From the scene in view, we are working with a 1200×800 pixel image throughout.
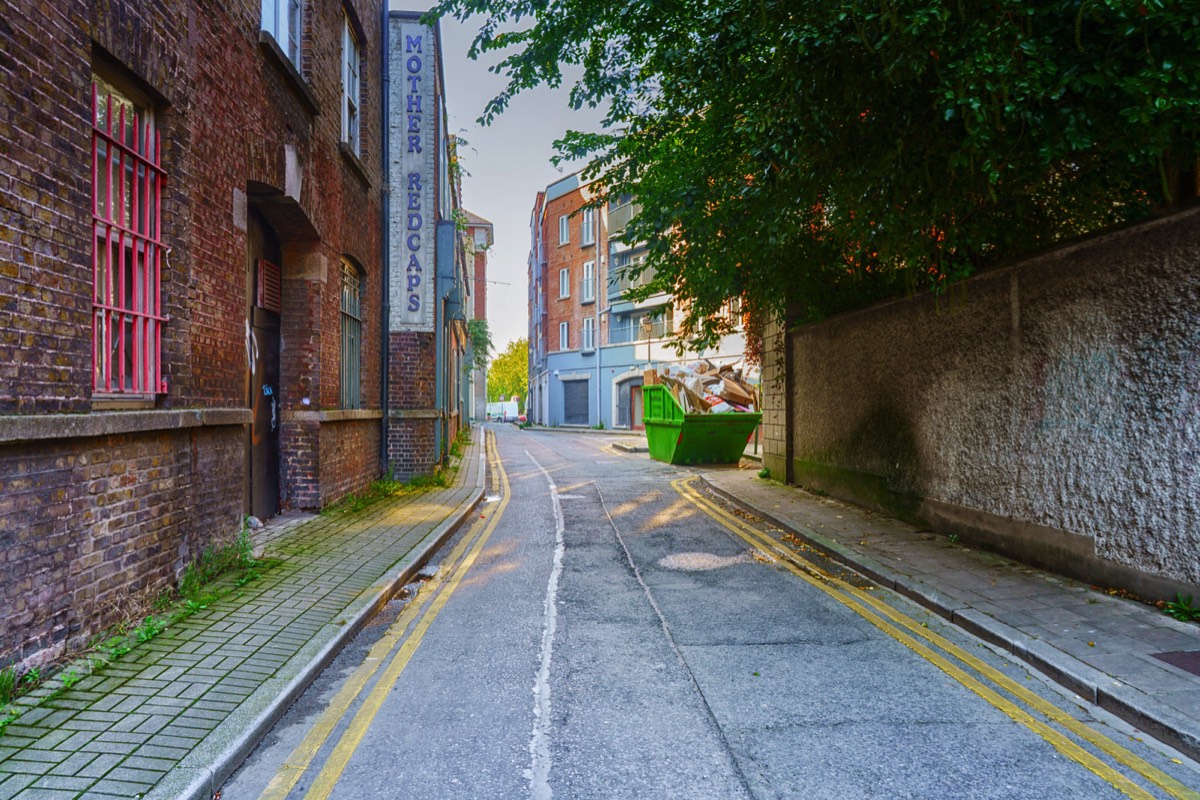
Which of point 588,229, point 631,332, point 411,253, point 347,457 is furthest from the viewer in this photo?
point 588,229

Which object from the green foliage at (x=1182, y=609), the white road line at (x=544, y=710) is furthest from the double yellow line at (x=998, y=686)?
the white road line at (x=544, y=710)

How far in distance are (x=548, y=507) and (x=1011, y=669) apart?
756 cm

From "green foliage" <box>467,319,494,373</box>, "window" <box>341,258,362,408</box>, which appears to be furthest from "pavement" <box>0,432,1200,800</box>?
"green foliage" <box>467,319,494,373</box>

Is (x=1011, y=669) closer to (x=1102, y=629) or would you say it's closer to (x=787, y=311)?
(x=1102, y=629)

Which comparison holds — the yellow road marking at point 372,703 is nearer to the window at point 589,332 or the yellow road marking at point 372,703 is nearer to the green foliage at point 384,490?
the green foliage at point 384,490

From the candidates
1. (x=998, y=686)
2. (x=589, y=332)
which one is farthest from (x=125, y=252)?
(x=589, y=332)

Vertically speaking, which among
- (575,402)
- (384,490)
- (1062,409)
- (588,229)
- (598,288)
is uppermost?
(588,229)

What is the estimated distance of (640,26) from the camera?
8.25 m

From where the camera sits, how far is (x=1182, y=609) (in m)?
4.89

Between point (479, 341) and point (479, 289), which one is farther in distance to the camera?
point (479, 289)

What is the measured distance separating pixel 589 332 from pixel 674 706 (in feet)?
140

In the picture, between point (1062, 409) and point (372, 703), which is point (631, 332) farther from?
point (372, 703)

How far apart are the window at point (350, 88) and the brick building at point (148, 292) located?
1.46 metres

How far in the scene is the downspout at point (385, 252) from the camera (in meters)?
12.3
